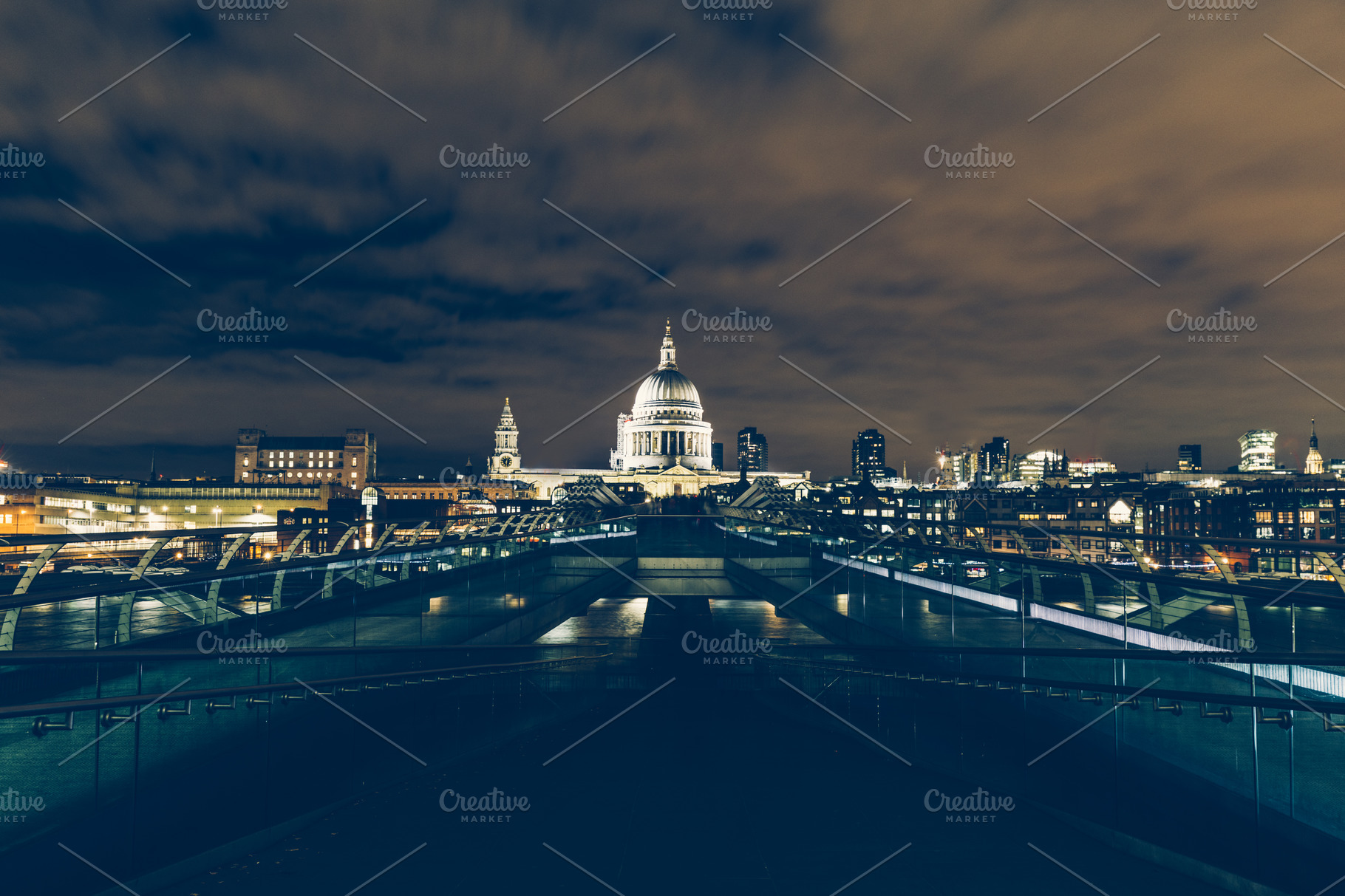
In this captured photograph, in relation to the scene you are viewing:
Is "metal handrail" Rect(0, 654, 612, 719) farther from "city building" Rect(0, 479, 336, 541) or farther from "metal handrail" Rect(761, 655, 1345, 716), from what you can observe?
"city building" Rect(0, 479, 336, 541)

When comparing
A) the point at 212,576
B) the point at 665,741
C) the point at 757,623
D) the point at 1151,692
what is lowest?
the point at 757,623

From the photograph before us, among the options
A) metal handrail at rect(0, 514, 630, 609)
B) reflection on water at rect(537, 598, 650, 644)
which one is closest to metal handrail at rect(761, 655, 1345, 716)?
reflection on water at rect(537, 598, 650, 644)

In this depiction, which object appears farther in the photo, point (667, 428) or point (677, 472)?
point (667, 428)

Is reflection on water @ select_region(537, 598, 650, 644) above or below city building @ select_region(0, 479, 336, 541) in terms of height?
above

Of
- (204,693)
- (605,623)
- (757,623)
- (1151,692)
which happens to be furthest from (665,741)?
(605,623)

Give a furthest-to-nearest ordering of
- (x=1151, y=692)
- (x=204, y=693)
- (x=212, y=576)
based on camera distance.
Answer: (x=212, y=576), (x=1151, y=692), (x=204, y=693)

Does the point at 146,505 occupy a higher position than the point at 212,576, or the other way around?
the point at 212,576

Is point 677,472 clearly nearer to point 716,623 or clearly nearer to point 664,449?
point 664,449

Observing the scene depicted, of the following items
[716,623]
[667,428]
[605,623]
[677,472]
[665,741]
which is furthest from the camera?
[667,428]
